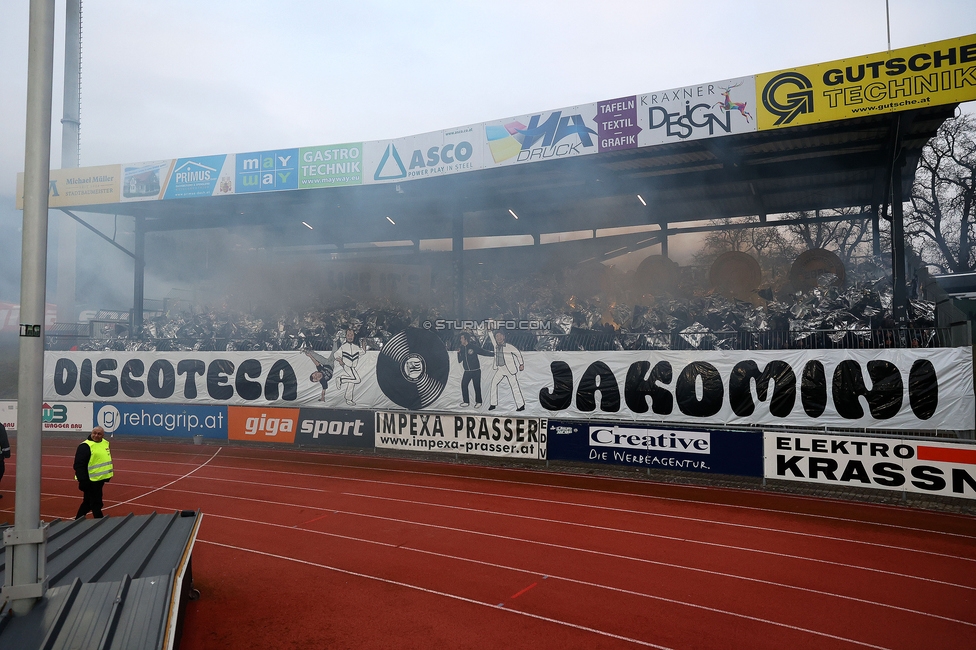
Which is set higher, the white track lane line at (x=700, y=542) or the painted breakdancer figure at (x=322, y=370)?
the painted breakdancer figure at (x=322, y=370)

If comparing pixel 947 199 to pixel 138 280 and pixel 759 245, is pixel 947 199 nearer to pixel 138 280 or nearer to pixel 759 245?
pixel 759 245

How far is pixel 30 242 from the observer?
4117mm

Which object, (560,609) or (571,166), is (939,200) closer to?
(571,166)

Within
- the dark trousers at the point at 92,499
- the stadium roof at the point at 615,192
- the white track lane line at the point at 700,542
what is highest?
the stadium roof at the point at 615,192

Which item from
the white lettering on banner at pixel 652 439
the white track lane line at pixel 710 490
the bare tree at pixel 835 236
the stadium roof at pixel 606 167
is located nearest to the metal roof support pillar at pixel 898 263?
the stadium roof at pixel 606 167

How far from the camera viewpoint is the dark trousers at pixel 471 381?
54.4ft

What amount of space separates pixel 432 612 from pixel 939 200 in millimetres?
34828

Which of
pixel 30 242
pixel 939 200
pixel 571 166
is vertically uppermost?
pixel 939 200

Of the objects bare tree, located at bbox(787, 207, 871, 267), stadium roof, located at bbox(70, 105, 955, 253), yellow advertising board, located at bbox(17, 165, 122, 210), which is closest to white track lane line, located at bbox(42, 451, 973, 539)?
stadium roof, located at bbox(70, 105, 955, 253)

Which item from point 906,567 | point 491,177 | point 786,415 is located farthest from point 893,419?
point 491,177

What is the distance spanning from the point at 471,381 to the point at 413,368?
1.76 m

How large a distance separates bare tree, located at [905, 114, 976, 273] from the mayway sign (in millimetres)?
22110

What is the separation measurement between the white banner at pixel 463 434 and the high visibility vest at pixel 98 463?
759cm

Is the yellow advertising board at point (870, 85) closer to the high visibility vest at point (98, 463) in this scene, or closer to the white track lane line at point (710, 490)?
the white track lane line at point (710, 490)
